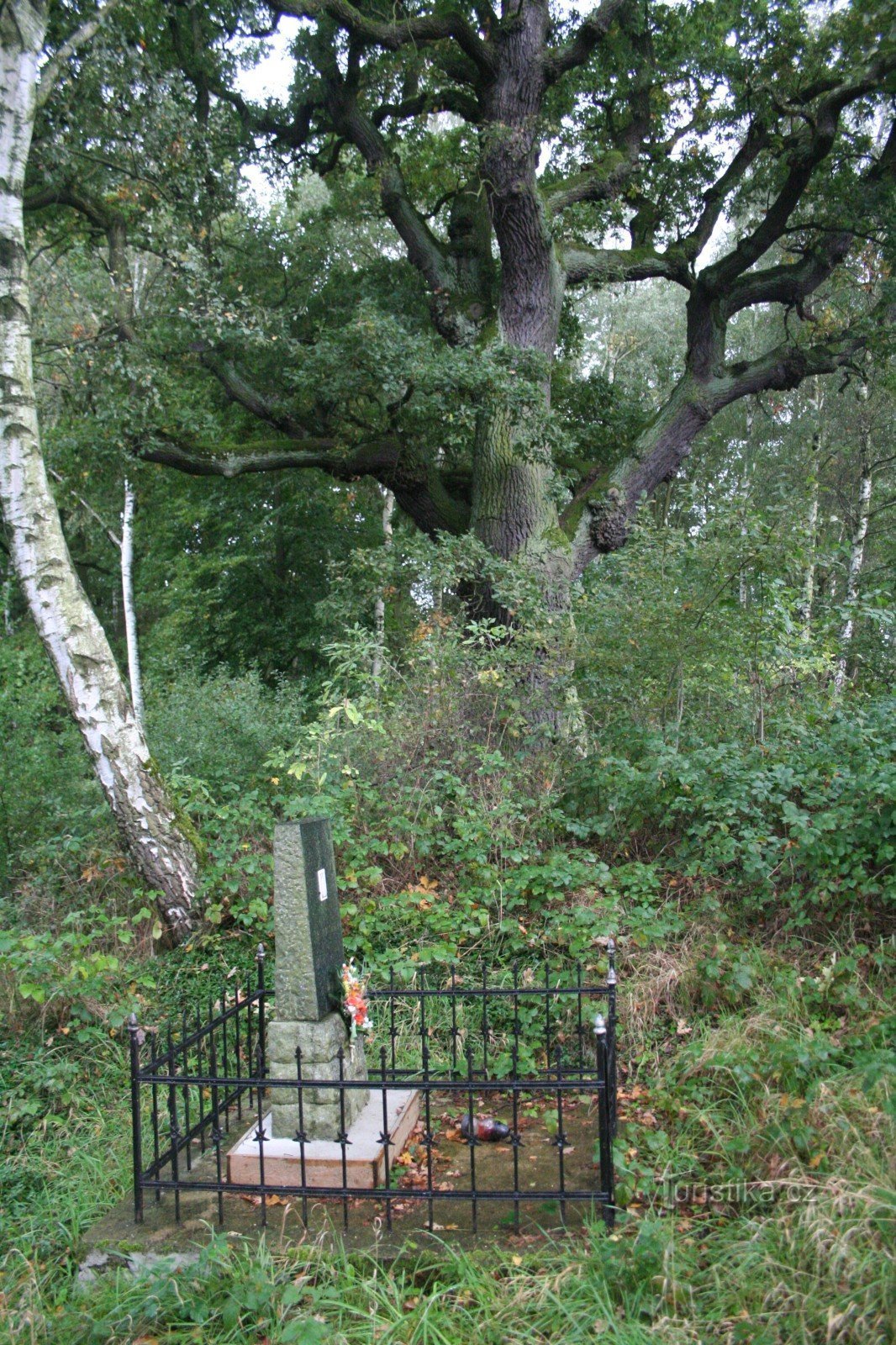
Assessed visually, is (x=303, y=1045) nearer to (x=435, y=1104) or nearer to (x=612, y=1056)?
(x=435, y=1104)

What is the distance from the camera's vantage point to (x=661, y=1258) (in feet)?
Result: 10.9

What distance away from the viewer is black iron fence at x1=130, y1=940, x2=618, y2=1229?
3.84 m

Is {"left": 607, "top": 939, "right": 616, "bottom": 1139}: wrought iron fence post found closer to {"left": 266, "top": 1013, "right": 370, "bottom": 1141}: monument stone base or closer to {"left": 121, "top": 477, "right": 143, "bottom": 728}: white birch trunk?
{"left": 266, "top": 1013, "right": 370, "bottom": 1141}: monument stone base

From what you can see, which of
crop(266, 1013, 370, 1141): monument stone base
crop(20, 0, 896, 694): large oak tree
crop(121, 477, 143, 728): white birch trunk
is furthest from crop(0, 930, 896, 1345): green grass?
crop(121, 477, 143, 728): white birch trunk

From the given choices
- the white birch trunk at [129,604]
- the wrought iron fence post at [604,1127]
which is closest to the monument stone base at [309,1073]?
the wrought iron fence post at [604,1127]

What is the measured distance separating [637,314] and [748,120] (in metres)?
17.3

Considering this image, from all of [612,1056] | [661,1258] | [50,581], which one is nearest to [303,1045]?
[612,1056]

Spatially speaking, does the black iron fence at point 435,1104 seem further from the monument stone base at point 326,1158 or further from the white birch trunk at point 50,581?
the white birch trunk at point 50,581

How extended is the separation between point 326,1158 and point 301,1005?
642 mm

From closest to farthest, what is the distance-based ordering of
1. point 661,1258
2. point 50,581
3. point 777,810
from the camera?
point 661,1258 → point 777,810 → point 50,581

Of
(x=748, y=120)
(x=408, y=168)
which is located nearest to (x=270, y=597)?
(x=408, y=168)

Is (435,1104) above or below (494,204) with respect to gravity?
below

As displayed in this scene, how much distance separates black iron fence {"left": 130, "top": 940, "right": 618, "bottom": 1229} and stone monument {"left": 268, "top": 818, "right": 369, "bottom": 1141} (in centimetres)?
5

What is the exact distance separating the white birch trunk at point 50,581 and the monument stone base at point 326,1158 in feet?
9.13
